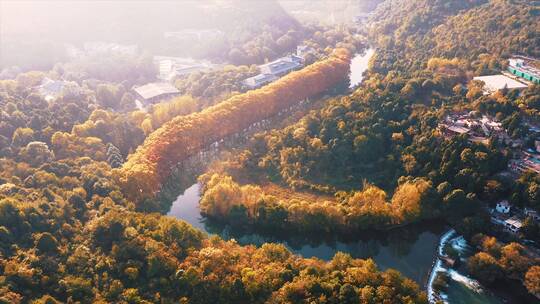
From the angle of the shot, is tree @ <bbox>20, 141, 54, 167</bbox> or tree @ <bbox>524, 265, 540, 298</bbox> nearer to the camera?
tree @ <bbox>524, 265, 540, 298</bbox>

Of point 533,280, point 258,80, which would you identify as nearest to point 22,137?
point 258,80

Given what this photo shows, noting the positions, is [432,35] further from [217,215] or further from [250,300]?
[250,300]

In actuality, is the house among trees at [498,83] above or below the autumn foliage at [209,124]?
above

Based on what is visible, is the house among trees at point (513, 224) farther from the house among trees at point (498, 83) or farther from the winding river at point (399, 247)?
A: the house among trees at point (498, 83)

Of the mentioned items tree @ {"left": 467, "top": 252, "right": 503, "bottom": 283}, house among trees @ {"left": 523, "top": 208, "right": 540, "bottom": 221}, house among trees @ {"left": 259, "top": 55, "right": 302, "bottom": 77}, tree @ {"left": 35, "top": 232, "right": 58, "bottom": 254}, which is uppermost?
tree @ {"left": 35, "top": 232, "right": 58, "bottom": 254}

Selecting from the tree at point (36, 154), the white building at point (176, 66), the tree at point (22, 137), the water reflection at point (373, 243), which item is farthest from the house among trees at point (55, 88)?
the water reflection at point (373, 243)

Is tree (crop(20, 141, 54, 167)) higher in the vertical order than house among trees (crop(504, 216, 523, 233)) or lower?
higher

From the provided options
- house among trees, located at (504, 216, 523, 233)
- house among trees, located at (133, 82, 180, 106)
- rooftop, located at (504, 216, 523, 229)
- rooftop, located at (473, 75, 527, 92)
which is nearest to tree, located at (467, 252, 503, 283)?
house among trees, located at (504, 216, 523, 233)

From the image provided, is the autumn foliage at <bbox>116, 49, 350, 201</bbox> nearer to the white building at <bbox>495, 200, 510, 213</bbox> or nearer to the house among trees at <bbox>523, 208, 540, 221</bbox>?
the white building at <bbox>495, 200, 510, 213</bbox>
